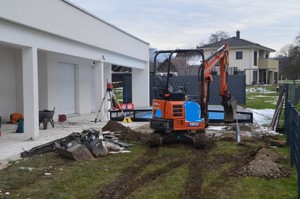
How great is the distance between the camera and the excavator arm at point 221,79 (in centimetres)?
1092

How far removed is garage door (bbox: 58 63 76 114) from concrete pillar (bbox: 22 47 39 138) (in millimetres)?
6840

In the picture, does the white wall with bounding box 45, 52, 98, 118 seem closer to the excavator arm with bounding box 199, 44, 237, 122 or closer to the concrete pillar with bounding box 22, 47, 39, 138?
the concrete pillar with bounding box 22, 47, 39, 138

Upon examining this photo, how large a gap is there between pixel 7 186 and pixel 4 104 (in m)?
9.17

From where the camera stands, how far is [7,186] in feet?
22.3

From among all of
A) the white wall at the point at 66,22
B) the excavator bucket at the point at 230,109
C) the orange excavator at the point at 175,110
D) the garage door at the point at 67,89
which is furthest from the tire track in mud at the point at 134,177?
the garage door at the point at 67,89

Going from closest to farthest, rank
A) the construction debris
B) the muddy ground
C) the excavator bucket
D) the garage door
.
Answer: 1. the muddy ground
2. the construction debris
3. the excavator bucket
4. the garage door

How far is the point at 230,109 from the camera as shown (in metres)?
13.9

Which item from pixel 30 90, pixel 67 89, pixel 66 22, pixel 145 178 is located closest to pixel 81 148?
pixel 145 178

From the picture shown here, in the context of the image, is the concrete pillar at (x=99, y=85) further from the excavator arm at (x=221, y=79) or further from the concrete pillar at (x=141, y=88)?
the concrete pillar at (x=141, y=88)

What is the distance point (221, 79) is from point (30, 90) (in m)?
6.31

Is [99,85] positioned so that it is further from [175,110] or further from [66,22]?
[175,110]

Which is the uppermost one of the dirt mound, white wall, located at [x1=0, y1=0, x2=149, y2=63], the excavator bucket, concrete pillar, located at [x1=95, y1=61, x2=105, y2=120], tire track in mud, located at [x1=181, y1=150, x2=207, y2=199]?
white wall, located at [x1=0, y1=0, x2=149, y2=63]

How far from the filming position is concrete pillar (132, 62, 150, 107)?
2612 cm

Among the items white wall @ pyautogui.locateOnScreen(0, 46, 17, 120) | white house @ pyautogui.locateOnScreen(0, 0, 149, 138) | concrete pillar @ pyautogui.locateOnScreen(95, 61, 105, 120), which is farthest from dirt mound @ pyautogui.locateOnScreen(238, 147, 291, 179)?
white wall @ pyautogui.locateOnScreen(0, 46, 17, 120)
